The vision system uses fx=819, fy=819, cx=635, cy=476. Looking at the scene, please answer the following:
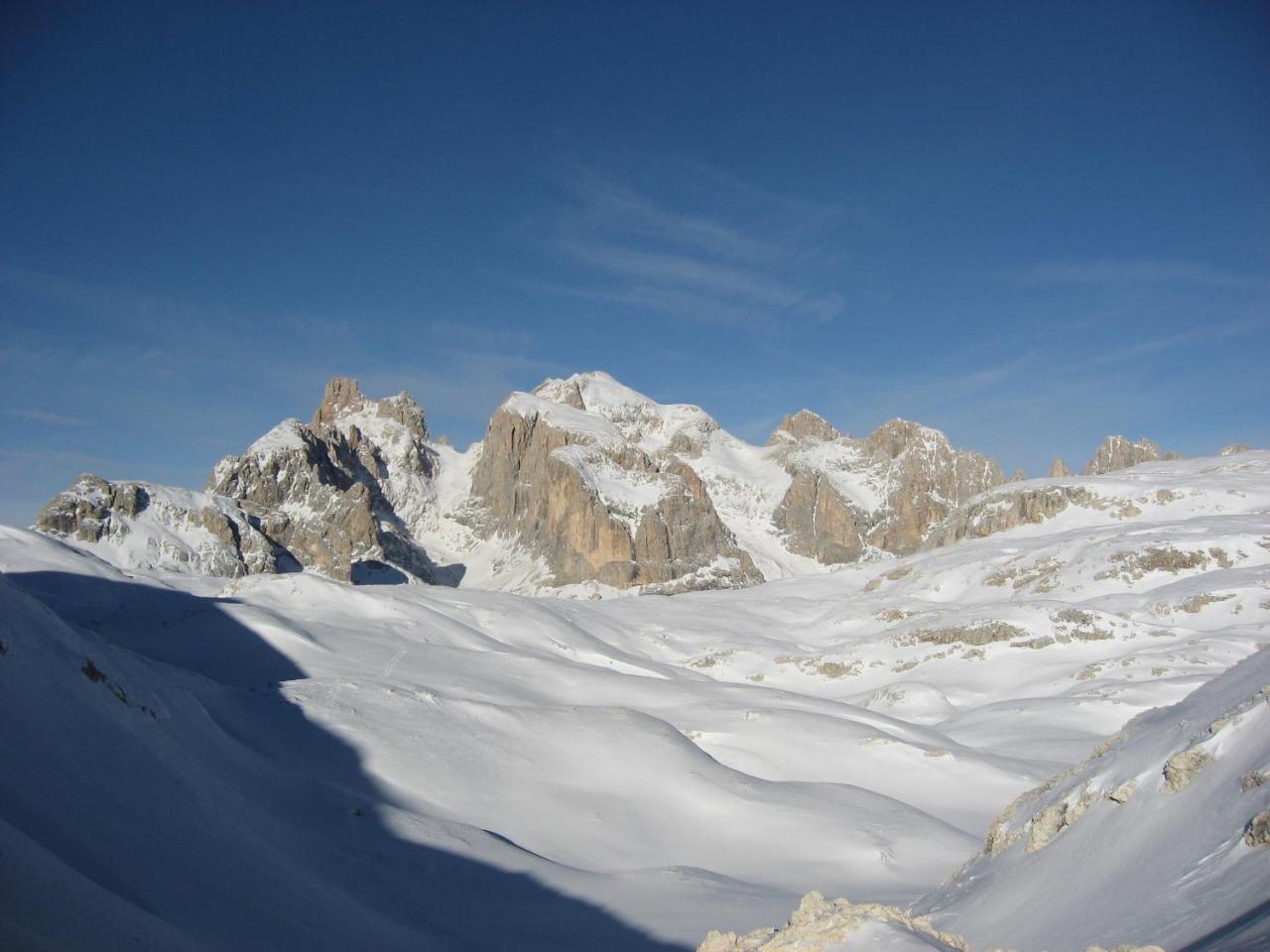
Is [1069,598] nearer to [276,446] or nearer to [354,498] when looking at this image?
[354,498]

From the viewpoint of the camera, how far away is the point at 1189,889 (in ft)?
15.4

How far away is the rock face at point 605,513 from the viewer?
463ft

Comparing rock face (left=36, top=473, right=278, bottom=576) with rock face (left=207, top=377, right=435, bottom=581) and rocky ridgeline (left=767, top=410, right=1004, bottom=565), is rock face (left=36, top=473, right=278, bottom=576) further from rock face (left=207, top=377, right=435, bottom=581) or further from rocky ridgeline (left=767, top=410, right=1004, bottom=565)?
rocky ridgeline (left=767, top=410, right=1004, bottom=565)

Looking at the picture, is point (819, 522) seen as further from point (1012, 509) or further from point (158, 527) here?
point (158, 527)

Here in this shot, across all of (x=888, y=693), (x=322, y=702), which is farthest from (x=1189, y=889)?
(x=888, y=693)

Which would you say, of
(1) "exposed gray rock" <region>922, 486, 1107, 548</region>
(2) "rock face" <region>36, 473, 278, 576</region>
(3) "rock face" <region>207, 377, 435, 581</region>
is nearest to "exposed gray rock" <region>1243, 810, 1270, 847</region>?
(1) "exposed gray rock" <region>922, 486, 1107, 548</region>

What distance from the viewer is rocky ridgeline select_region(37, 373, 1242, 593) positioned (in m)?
95.1

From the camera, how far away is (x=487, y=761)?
15.7m

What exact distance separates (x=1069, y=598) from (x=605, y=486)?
352ft

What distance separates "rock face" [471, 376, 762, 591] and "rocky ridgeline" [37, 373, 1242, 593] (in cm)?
36

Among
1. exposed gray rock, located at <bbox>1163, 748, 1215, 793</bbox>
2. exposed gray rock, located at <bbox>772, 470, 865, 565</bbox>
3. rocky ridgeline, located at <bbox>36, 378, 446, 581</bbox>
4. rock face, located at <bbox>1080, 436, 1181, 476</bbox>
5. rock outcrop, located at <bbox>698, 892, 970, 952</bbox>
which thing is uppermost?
rock face, located at <bbox>1080, 436, 1181, 476</bbox>

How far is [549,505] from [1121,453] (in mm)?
98923

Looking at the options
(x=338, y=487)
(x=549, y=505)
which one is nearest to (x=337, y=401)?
(x=338, y=487)

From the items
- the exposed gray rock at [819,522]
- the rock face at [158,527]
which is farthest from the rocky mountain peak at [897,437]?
the rock face at [158,527]
